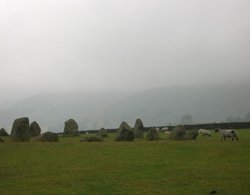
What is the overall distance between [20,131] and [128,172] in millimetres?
25940

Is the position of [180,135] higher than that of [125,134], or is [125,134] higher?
[125,134]

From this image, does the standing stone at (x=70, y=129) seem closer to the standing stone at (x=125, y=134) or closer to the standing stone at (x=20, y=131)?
the standing stone at (x=20, y=131)

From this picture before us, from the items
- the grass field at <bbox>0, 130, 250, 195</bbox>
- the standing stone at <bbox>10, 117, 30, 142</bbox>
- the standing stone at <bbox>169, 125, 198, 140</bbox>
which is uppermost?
the standing stone at <bbox>10, 117, 30, 142</bbox>

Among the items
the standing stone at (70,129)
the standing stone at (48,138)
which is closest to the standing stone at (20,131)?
the standing stone at (48,138)

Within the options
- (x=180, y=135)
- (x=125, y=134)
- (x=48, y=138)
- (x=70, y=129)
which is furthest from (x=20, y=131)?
(x=180, y=135)

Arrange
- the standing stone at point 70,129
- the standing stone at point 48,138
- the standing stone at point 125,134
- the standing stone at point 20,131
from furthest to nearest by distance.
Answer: the standing stone at point 70,129 < the standing stone at point 125,134 < the standing stone at point 20,131 < the standing stone at point 48,138

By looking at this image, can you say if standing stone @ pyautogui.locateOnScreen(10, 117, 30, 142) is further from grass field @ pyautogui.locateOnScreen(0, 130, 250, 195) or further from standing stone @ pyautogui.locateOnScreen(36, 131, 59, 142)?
grass field @ pyautogui.locateOnScreen(0, 130, 250, 195)

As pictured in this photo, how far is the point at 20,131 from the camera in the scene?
4366cm

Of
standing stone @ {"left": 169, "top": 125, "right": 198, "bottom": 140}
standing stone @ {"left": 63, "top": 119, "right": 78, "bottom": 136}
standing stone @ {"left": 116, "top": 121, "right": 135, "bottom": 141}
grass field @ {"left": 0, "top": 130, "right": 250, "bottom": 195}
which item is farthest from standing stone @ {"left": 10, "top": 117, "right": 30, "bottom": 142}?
grass field @ {"left": 0, "top": 130, "right": 250, "bottom": 195}

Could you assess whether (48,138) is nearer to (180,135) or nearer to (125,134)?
(125,134)

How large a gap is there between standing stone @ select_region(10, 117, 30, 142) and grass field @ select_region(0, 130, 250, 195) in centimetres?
1501

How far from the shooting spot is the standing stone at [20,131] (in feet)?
142

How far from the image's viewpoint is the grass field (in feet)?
52.5

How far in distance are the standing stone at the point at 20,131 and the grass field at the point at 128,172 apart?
1501 centimetres
